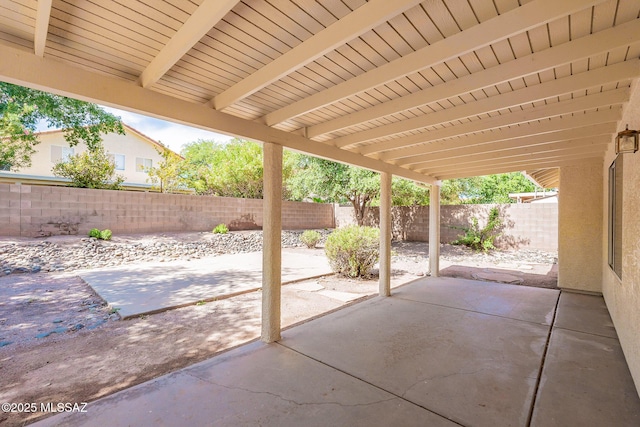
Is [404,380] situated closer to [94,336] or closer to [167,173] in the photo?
[94,336]

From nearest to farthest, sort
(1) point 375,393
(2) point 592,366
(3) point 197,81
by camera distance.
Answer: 1. (1) point 375,393
2. (3) point 197,81
3. (2) point 592,366

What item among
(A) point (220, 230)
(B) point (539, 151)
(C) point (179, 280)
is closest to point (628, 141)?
(B) point (539, 151)

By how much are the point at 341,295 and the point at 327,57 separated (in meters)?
4.42

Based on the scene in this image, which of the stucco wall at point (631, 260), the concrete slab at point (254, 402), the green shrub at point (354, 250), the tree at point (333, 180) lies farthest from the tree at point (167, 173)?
the stucco wall at point (631, 260)

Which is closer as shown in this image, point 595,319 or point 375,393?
point 375,393

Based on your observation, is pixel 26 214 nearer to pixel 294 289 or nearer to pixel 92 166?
pixel 92 166

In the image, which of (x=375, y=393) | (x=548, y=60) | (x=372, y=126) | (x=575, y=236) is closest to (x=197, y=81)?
(x=372, y=126)

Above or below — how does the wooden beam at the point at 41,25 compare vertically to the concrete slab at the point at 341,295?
above

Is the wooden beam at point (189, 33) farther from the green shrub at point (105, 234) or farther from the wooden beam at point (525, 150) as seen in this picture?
the green shrub at point (105, 234)

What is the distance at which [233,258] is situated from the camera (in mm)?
9961

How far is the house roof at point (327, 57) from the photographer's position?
181cm

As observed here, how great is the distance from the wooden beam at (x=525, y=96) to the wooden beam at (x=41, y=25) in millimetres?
3284

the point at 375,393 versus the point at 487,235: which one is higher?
the point at 487,235

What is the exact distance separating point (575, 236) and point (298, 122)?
6120mm
